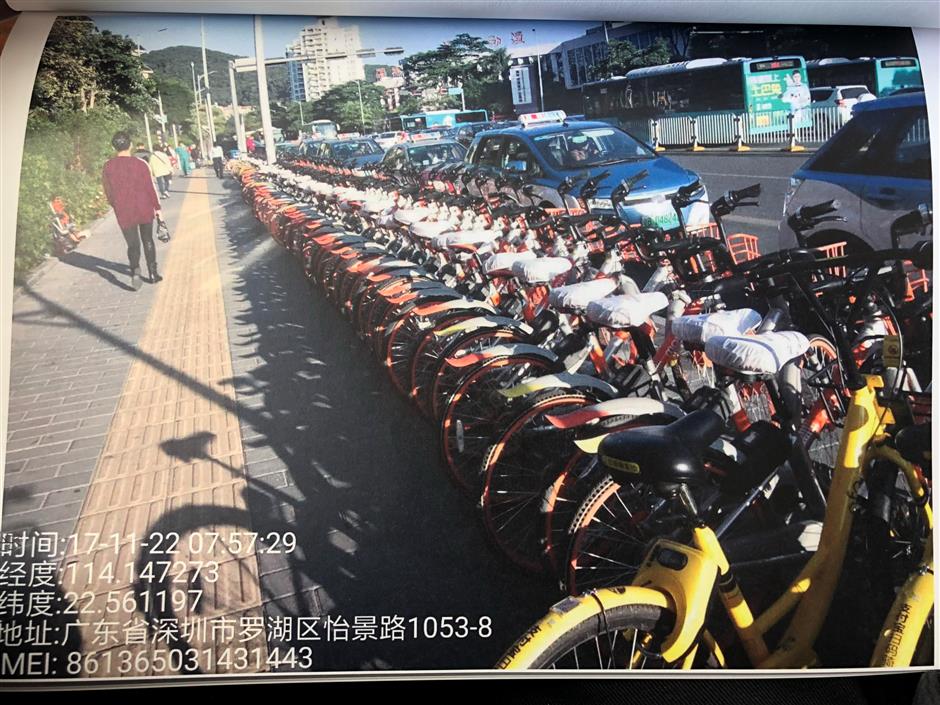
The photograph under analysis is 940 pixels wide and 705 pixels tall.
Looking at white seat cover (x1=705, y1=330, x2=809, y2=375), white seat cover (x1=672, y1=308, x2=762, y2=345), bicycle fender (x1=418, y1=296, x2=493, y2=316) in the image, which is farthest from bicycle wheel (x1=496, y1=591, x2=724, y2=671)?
bicycle fender (x1=418, y1=296, x2=493, y2=316)

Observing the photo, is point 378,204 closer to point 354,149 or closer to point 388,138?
point 354,149

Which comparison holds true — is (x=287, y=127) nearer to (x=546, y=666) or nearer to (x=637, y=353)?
(x=637, y=353)

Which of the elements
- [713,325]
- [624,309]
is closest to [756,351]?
[713,325]

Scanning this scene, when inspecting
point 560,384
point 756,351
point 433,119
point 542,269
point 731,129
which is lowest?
point 560,384

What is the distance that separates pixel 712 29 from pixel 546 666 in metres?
2.31

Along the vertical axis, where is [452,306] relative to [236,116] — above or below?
below

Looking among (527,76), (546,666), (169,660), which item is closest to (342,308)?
(527,76)

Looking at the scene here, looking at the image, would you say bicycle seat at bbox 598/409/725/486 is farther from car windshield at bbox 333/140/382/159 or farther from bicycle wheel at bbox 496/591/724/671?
car windshield at bbox 333/140/382/159

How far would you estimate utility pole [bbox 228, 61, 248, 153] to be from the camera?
2580 millimetres

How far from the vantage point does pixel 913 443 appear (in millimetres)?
2252

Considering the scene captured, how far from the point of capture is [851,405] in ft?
7.52

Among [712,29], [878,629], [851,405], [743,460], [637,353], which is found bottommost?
[878,629]

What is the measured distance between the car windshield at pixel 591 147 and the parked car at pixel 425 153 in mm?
323

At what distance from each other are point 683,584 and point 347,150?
207 cm
